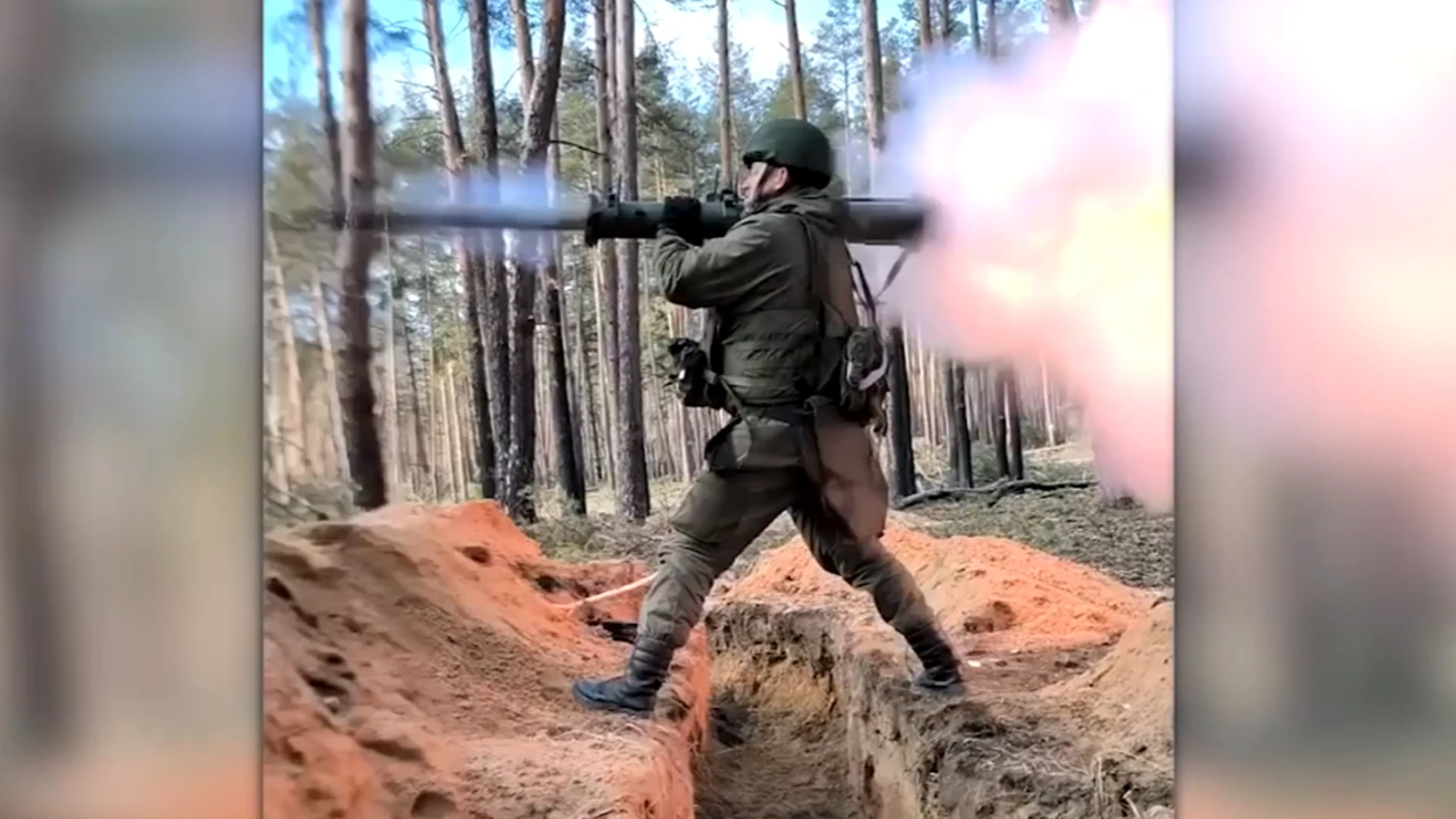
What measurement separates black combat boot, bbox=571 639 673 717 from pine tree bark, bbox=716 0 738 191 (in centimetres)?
51

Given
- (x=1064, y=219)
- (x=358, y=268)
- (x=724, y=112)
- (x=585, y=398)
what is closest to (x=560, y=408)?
(x=585, y=398)

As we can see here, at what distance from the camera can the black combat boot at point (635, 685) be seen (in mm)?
1354

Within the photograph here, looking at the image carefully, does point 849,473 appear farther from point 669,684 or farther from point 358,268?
point 358,268

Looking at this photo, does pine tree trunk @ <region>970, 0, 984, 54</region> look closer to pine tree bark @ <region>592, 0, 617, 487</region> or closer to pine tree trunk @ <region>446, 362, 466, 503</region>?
pine tree bark @ <region>592, 0, 617, 487</region>

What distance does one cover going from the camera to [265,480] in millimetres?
1342

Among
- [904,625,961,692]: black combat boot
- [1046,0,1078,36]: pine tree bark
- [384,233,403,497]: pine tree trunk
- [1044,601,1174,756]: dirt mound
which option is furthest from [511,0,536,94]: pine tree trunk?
[1044,601,1174,756]: dirt mound

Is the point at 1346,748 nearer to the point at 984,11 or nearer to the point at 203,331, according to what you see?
the point at 984,11

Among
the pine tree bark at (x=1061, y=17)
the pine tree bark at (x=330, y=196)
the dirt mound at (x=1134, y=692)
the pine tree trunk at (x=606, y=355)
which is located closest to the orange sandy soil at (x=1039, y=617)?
the dirt mound at (x=1134, y=692)

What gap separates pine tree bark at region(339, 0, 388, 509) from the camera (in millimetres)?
1342

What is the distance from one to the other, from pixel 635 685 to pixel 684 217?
51 centimetres

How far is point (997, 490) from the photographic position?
137cm

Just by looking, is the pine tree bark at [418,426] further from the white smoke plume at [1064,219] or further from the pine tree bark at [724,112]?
the white smoke plume at [1064,219]

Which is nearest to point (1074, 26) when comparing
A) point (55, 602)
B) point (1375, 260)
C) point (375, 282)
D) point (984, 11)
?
point (984, 11)

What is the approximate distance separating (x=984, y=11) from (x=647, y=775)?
0.90m
